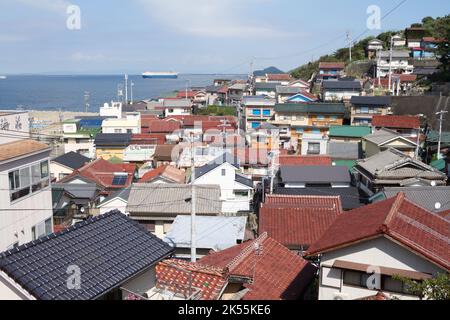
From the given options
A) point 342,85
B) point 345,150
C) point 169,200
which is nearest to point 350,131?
point 345,150

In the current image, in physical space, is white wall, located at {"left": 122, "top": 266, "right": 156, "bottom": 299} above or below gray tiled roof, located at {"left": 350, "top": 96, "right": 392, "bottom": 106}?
below

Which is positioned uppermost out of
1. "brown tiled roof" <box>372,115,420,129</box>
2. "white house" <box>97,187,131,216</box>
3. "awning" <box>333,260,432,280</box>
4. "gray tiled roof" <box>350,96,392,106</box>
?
"gray tiled roof" <box>350,96,392,106</box>

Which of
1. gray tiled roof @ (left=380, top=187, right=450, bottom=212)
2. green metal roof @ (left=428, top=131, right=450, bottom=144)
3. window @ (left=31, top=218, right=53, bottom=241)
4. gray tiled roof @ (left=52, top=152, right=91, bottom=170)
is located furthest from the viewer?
gray tiled roof @ (left=52, top=152, right=91, bottom=170)

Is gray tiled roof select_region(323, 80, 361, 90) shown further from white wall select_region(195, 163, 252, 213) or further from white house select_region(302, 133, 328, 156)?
white wall select_region(195, 163, 252, 213)

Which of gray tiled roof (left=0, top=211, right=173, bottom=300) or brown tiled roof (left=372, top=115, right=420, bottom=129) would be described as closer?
gray tiled roof (left=0, top=211, right=173, bottom=300)

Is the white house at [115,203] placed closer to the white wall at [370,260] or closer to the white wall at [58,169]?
the white wall at [58,169]

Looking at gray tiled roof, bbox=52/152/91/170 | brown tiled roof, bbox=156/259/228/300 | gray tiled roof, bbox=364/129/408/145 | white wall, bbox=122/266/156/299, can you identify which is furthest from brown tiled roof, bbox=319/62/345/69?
white wall, bbox=122/266/156/299

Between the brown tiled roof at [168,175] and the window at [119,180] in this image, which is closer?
the brown tiled roof at [168,175]

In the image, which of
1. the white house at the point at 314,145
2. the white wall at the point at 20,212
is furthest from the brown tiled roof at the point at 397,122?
the white wall at the point at 20,212
